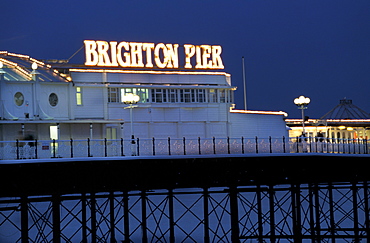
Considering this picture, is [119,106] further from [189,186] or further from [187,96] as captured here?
[189,186]

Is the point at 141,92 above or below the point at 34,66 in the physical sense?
below

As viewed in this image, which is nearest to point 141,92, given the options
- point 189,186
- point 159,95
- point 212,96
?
point 159,95

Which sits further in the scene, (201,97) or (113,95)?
(201,97)

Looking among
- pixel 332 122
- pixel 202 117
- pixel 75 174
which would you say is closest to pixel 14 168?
pixel 75 174

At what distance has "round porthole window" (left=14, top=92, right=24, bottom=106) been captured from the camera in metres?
57.5

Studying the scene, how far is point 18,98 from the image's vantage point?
189 ft

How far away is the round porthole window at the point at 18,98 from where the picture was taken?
5750 centimetres

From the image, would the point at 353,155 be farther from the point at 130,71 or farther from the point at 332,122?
the point at 332,122

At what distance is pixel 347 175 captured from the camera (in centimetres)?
4594

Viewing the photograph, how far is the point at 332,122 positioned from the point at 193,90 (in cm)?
2166

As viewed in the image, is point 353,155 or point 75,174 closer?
point 75,174

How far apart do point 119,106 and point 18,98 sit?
9304 millimetres

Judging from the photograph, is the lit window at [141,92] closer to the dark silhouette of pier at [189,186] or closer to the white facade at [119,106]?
the white facade at [119,106]

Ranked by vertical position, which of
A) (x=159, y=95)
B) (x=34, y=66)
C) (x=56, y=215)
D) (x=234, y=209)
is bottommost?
(x=234, y=209)
